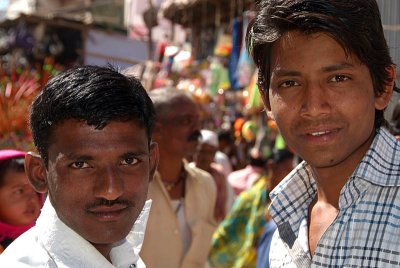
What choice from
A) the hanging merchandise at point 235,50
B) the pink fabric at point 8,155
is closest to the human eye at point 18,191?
the pink fabric at point 8,155

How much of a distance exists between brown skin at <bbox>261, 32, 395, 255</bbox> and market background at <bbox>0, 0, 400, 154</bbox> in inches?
19.9

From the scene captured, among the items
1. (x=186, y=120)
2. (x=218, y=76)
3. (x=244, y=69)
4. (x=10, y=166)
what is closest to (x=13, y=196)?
(x=10, y=166)

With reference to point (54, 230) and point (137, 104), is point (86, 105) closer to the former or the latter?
point (137, 104)

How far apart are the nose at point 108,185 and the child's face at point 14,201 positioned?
153 cm

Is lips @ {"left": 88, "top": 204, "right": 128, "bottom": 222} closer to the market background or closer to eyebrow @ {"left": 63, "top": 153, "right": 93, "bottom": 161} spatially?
eyebrow @ {"left": 63, "top": 153, "right": 93, "bottom": 161}

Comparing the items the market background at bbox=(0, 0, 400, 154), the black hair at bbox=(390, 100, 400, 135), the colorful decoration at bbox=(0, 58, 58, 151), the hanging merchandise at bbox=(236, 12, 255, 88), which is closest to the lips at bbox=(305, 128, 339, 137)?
the market background at bbox=(0, 0, 400, 154)

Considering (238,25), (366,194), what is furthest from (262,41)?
(238,25)

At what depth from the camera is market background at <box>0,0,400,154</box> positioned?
4352 millimetres

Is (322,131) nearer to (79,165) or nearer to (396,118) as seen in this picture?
(79,165)

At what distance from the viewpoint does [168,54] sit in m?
10.1

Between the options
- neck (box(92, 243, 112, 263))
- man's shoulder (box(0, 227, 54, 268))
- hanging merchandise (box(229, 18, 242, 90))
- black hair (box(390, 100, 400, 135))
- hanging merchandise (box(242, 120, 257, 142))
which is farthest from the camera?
hanging merchandise (box(242, 120, 257, 142))

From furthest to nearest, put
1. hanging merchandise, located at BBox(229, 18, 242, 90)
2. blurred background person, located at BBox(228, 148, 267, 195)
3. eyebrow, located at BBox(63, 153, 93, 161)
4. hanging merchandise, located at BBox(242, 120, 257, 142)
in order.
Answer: hanging merchandise, located at BBox(242, 120, 257, 142), hanging merchandise, located at BBox(229, 18, 242, 90), blurred background person, located at BBox(228, 148, 267, 195), eyebrow, located at BBox(63, 153, 93, 161)

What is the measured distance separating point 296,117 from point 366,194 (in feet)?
0.95

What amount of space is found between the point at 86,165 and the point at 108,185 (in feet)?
0.28
